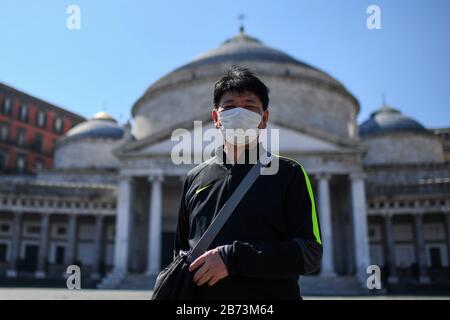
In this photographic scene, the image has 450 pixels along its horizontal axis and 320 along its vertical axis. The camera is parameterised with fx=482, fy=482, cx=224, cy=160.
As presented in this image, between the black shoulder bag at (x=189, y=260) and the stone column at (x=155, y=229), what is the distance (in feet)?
90.2

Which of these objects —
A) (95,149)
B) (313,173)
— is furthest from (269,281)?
(95,149)

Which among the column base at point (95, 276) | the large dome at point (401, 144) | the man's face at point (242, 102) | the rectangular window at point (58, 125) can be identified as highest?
the rectangular window at point (58, 125)

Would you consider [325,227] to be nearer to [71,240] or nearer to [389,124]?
[71,240]

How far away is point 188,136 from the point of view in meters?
30.0

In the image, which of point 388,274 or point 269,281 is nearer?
point 269,281

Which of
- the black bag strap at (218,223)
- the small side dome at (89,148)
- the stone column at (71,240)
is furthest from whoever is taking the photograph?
the small side dome at (89,148)

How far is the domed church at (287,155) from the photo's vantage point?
30656 mm

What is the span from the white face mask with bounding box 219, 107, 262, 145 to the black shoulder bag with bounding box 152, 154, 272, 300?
0.20 m

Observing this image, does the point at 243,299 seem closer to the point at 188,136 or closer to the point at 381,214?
the point at 188,136

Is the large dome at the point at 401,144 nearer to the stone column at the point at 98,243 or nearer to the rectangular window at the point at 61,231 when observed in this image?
the stone column at the point at 98,243

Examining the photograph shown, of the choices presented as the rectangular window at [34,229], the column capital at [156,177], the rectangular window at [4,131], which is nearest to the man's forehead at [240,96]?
the column capital at [156,177]

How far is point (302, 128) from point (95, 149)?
24.6 m

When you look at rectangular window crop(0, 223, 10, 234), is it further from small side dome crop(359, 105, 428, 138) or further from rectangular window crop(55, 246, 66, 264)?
small side dome crop(359, 105, 428, 138)

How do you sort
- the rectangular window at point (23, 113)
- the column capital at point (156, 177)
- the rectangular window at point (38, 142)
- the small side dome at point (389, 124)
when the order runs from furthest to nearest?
1. the rectangular window at point (38, 142)
2. the rectangular window at point (23, 113)
3. the small side dome at point (389, 124)
4. the column capital at point (156, 177)
